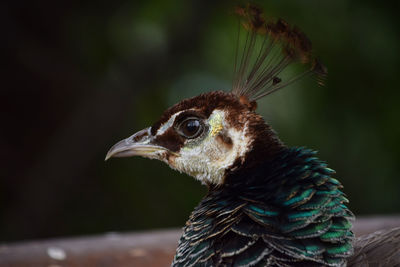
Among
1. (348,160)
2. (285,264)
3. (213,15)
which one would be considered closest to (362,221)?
(285,264)

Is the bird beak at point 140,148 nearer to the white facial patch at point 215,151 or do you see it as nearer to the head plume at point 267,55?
the white facial patch at point 215,151

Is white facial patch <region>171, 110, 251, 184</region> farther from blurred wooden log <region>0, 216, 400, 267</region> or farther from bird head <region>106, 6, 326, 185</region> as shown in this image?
blurred wooden log <region>0, 216, 400, 267</region>

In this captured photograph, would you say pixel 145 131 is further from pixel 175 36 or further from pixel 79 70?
pixel 79 70

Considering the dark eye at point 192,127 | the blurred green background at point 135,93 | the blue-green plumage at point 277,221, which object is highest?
the blurred green background at point 135,93

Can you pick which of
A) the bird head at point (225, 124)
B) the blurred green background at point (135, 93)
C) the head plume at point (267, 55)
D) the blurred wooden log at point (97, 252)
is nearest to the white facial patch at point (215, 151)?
the bird head at point (225, 124)

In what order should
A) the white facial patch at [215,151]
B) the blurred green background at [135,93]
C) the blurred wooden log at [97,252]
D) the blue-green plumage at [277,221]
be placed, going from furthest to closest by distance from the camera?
1. the blurred green background at [135,93]
2. the blurred wooden log at [97,252]
3. the white facial patch at [215,151]
4. the blue-green plumage at [277,221]

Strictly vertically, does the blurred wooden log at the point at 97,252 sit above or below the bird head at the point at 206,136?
above

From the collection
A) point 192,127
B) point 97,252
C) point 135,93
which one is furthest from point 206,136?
point 135,93

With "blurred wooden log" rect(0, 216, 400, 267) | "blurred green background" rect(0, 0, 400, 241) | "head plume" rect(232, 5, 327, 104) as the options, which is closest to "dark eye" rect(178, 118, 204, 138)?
"head plume" rect(232, 5, 327, 104)
